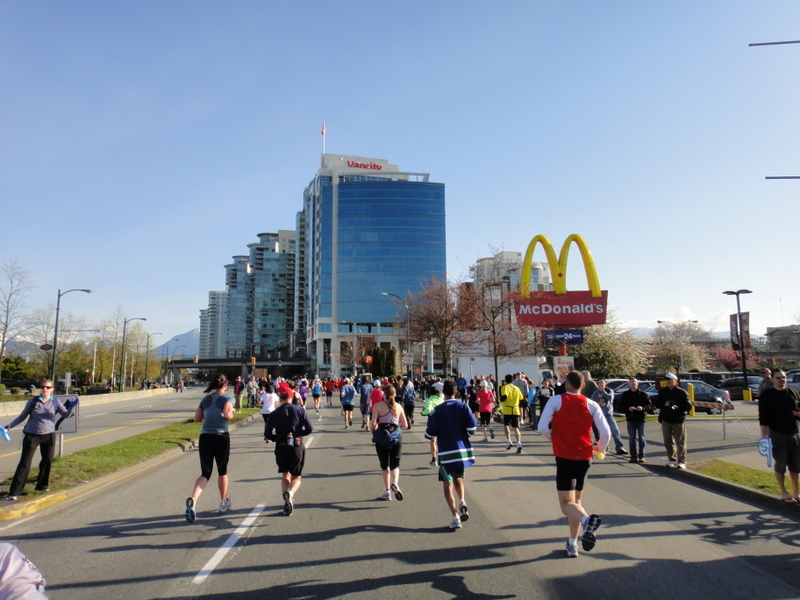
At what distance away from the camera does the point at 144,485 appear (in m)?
10.1

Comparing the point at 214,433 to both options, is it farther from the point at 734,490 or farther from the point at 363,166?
the point at 363,166

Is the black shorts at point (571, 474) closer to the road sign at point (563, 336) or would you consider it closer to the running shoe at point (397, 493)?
the running shoe at point (397, 493)

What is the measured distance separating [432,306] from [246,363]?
83.3 meters

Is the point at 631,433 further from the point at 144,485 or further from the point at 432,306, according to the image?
the point at 432,306

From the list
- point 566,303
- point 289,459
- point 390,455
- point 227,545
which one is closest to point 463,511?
point 390,455

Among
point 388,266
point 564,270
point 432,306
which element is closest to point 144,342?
point 388,266

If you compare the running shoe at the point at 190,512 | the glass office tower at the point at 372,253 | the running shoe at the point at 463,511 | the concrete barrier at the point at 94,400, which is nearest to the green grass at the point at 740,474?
the running shoe at the point at 463,511

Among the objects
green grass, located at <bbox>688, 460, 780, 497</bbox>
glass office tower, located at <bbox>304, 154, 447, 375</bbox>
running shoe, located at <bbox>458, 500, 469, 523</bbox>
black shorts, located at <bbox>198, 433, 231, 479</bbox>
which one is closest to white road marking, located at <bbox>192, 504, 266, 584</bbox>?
black shorts, located at <bbox>198, 433, 231, 479</bbox>

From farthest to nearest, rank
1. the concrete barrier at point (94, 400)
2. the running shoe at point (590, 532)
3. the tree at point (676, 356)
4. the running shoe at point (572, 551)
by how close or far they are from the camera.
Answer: the tree at point (676, 356) → the concrete barrier at point (94, 400) → the running shoe at point (572, 551) → the running shoe at point (590, 532)

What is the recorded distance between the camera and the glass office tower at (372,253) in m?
107

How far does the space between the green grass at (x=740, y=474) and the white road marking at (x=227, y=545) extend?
764 cm

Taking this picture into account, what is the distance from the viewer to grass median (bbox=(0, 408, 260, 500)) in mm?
9617

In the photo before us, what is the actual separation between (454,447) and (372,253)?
100 m

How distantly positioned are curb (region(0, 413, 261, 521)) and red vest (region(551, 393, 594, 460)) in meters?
7.46
